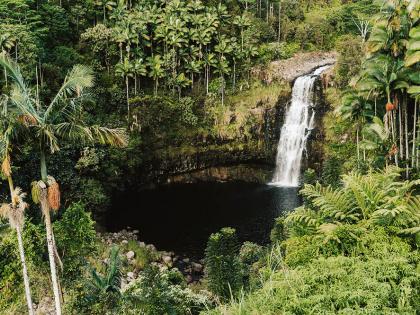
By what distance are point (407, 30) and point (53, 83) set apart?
2634 cm

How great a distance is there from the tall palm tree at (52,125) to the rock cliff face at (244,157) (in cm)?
2802

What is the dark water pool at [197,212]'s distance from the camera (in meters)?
29.5

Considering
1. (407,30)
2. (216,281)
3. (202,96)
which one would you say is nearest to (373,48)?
(407,30)

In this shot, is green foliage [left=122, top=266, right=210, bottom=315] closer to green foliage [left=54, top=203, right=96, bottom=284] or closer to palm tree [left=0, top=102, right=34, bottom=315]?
green foliage [left=54, top=203, right=96, bottom=284]

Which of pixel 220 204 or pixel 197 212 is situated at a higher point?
pixel 220 204

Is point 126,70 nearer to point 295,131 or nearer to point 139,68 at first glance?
point 139,68

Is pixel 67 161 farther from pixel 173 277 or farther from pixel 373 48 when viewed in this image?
pixel 373 48

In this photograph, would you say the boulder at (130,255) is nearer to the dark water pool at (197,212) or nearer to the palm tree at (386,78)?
the dark water pool at (197,212)

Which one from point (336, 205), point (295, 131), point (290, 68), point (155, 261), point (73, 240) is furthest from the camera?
point (290, 68)

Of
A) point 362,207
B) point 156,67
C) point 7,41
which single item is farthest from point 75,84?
point 156,67

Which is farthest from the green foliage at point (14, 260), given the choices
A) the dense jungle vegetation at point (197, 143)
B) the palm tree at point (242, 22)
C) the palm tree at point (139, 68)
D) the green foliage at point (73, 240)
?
the palm tree at point (242, 22)

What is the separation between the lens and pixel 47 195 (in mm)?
11078

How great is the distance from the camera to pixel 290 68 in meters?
43.6

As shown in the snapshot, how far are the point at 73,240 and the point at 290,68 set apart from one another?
→ 31315mm
